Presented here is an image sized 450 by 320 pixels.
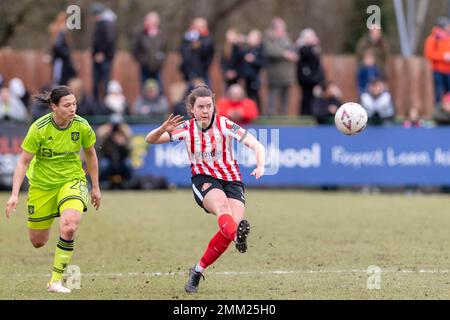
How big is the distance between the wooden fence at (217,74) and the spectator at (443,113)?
3116mm

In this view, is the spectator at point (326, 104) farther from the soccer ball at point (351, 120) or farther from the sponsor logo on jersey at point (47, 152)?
the sponsor logo on jersey at point (47, 152)

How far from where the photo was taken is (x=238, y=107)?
803 inches

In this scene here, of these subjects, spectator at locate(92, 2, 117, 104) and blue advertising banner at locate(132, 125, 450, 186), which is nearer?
blue advertising banner at locate(132, 125, 450, 186)

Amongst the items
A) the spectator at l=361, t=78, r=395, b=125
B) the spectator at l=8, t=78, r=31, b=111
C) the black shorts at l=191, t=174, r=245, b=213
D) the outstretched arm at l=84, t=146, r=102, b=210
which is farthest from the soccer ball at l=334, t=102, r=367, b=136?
the spectator at l=8, t=78, r=31, b=111

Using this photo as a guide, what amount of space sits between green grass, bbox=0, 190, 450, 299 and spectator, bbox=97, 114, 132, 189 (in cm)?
109

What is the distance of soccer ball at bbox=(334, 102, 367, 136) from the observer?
32.8 ft

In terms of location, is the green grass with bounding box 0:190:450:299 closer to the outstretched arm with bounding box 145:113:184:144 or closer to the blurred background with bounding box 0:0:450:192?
the outstretched arm with bounding box 145:113:184:144

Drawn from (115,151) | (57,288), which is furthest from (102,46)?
(57,288)

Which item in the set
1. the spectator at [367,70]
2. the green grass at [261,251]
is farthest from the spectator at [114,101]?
the spectator at [367,70]

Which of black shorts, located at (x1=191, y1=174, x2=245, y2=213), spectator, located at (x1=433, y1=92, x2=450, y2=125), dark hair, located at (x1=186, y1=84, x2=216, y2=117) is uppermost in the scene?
spectator, located at (x1=433, y1=92, x2=450, y2=125)

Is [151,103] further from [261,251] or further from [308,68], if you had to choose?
[261,251]

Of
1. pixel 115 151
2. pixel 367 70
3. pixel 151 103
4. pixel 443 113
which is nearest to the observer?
pixel 115 151

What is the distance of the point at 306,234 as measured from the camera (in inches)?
549

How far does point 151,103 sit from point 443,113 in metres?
5.68
